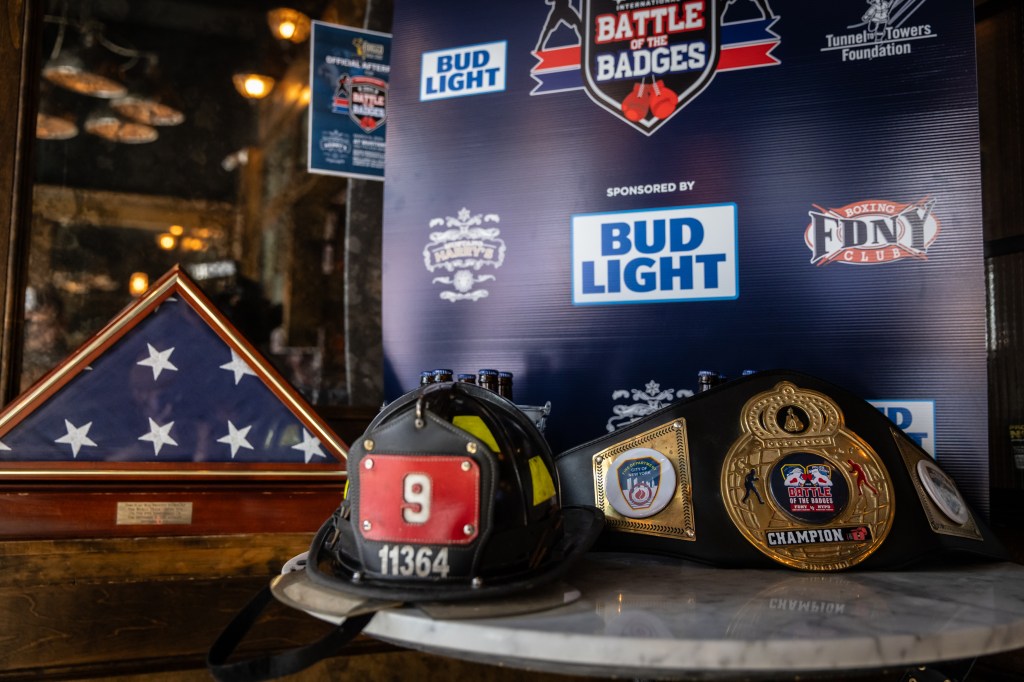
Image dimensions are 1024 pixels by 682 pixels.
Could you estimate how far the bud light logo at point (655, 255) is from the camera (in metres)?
1.63

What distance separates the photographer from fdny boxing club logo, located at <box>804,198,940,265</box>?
59.6 inches

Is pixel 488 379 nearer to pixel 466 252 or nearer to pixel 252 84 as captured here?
pixel 466 252

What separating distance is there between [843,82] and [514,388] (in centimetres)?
101

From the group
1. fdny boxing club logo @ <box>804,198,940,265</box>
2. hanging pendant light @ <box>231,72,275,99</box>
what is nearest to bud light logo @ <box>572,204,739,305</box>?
fdny boxing club logo @ <box>804,198,940,265</box>

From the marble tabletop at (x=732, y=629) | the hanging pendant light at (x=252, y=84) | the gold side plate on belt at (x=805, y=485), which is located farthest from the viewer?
the hanging pendant light at (x=252, y=84)

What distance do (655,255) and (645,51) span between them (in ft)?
1.63

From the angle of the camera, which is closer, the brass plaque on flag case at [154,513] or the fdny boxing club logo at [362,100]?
the brass plaque on flag case at [154,513]

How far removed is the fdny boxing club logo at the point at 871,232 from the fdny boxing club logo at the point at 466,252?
0.73m

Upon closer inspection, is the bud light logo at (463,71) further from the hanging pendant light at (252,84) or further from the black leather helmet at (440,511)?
the black leather helmet at (440,511)

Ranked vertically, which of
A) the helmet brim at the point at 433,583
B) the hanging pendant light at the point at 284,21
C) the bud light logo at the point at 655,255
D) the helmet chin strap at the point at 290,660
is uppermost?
the hanging pendant light at the point at 284,21

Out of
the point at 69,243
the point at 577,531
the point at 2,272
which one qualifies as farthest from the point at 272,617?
the point at 69,243

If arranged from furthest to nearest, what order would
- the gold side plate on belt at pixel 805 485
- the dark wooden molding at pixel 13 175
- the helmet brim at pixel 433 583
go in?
the dark wooden molding at pixel 13 175 < the gold side plate on belt at pixel 805 485 < the helmet brim at pixel 433 583

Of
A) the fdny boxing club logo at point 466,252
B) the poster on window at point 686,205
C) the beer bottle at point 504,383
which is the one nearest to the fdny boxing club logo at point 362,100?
the poster on window at point 686,205

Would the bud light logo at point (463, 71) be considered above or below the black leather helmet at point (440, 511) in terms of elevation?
above
